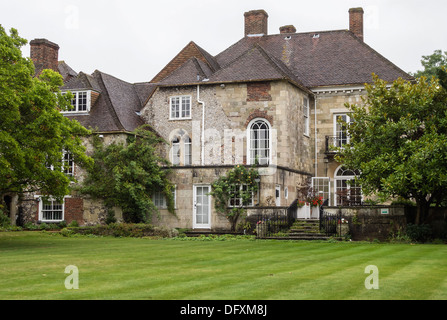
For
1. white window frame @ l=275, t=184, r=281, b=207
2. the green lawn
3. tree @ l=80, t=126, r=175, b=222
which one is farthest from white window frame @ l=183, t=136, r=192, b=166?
the green lawn

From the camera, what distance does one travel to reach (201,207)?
31922mm

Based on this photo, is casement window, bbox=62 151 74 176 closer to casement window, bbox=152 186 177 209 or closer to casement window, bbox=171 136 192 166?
casement window, bbox=152 186 177 209

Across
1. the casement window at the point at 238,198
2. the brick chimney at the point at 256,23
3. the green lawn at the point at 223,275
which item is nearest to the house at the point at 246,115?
the casement window at the point at 238,198

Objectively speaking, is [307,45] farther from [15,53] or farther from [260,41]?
[15,53]

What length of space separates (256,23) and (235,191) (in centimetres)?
1489

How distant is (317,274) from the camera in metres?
12.2

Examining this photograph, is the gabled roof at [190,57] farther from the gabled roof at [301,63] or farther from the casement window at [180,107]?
the casement window at [180,107]

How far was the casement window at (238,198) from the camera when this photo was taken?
30.7 meters

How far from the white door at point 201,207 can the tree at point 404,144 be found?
26.5 ft

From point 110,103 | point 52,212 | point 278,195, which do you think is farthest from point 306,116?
point 52,212

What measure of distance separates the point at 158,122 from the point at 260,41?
974cm

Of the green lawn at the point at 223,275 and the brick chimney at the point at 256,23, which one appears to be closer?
the green lawn at the point at 223,275
